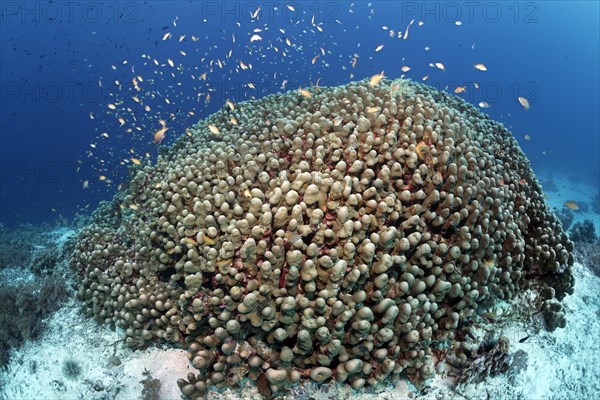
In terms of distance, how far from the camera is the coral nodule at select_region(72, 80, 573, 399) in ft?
12.2

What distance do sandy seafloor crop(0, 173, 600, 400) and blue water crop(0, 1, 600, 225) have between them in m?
41.4

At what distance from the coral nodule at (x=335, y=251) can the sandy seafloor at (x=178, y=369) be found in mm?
268

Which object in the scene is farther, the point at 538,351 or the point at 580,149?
the point at 580,149

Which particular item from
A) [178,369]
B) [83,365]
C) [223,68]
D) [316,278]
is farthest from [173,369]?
[223,68]

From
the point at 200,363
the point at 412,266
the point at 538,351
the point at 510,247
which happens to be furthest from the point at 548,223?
the point at 200,363

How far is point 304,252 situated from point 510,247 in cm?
303

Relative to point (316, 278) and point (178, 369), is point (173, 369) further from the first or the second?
point (316, 278)

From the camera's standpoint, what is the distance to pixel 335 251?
3.63 meters

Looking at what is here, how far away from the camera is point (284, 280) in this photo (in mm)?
3840

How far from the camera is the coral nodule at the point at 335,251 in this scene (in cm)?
371

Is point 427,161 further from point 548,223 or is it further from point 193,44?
point 193,44

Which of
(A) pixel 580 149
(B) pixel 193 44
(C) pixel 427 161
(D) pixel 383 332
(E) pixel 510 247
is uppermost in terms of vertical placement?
(B) pixel 193 44

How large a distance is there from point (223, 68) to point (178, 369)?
211ft

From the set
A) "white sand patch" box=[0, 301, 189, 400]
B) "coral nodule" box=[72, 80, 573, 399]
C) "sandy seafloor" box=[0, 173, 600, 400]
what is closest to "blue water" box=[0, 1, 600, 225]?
"white sand patch" box=[0, 301, 189, 400]
